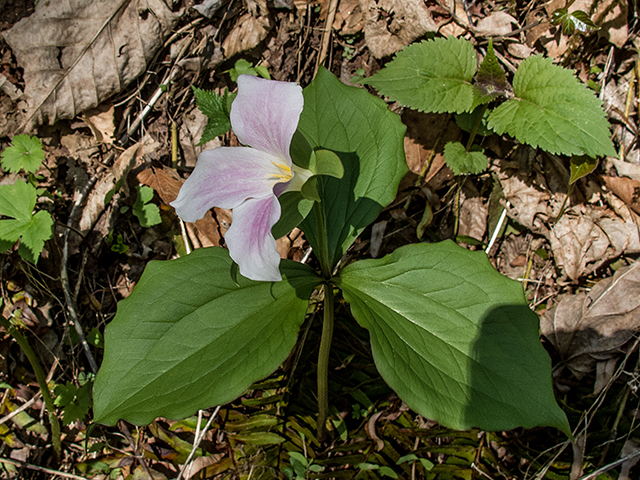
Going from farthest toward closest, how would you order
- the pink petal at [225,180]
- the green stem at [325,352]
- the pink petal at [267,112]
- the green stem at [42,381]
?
the green stem at [42,381] → the green stem at [325,352] → the pink petal at [225,180] → the pink petal at [267,112]

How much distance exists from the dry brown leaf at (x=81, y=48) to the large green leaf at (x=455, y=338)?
2.04m

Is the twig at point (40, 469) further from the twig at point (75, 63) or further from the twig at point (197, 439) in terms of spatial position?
the twig at point (75, 63)

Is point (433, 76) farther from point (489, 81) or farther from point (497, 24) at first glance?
point (497, 24)

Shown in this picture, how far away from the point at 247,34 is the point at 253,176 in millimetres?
1642

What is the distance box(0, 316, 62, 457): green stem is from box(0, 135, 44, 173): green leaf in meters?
0.88

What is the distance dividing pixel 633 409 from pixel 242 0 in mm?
3026

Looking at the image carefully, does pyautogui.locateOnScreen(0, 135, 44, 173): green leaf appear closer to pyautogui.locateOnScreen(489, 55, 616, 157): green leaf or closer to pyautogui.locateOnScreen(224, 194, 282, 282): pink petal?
pyautogui.locateOnScreen(224, 194, 282, 282): pink petal

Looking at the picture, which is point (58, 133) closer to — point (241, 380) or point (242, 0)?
point (242, 0)

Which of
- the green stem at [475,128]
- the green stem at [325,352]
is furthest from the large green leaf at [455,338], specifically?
the green stem at [475,128]

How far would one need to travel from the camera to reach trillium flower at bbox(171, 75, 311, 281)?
1222mm

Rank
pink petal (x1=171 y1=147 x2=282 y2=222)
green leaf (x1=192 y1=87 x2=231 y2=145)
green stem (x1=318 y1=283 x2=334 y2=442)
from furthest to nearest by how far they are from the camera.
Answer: green leaf (x1=192 y1=87 x2=231 y2=145) < green stem (x1=318 y1=283 x2=334 y2=442) < pink petal (x1=171 y1=147 x2=282 y2=222)

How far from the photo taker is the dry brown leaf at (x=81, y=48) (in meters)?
2.52

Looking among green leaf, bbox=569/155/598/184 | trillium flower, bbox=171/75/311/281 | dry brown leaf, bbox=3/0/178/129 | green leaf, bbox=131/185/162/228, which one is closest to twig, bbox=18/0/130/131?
dry brown leaf, bbox=3/0/178/129

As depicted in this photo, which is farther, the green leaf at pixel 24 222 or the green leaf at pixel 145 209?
the green leaf at pixel 145 209
